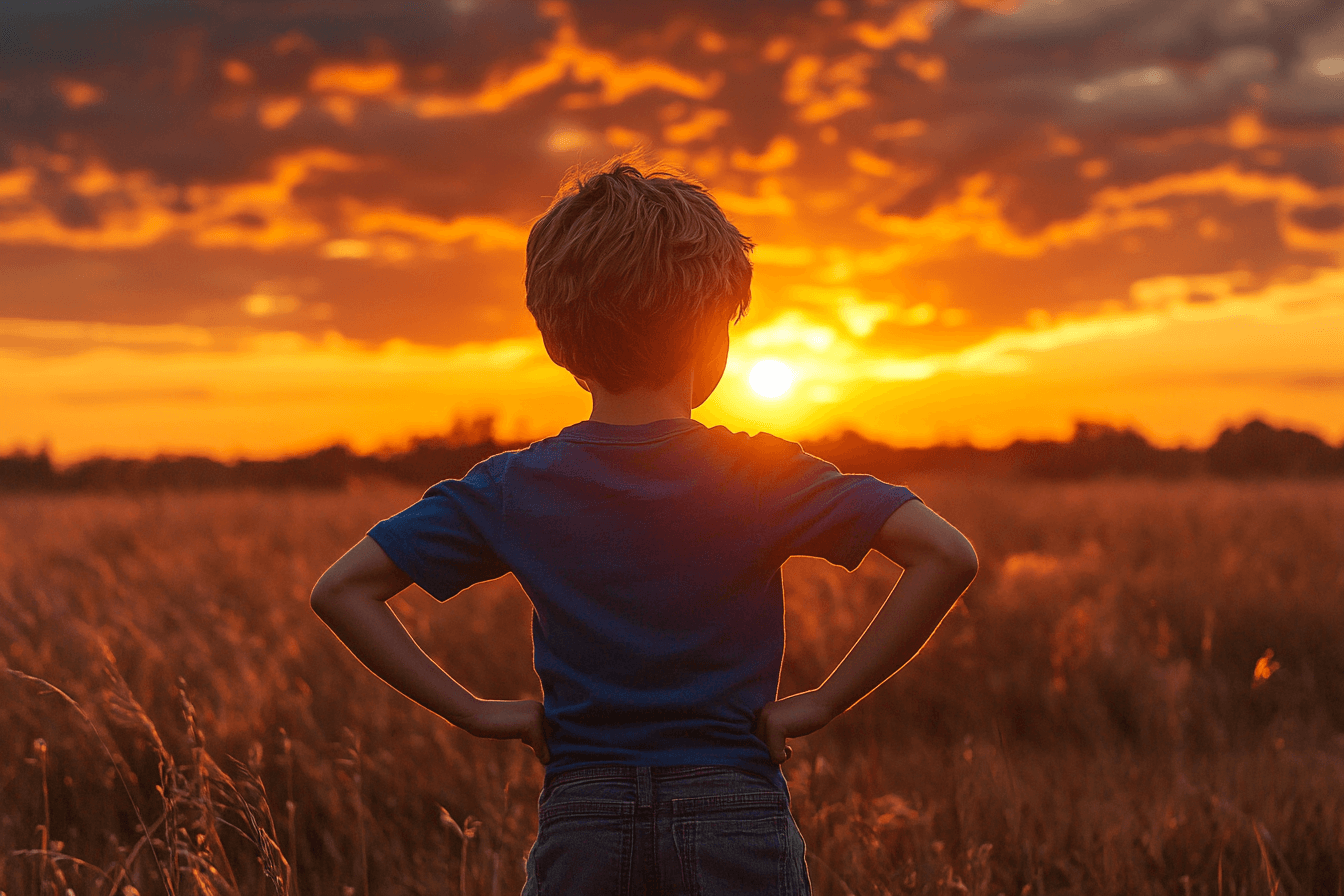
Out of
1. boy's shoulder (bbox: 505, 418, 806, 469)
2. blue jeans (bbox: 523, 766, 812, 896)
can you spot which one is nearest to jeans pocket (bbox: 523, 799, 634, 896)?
blue jeans (bbox: 523, 766, 812, 896)

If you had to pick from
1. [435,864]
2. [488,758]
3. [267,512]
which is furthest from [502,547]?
[267,512]

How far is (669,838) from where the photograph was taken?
50.8 inches

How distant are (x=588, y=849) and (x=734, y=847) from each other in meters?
0.22

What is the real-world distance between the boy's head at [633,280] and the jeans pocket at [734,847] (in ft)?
2.25

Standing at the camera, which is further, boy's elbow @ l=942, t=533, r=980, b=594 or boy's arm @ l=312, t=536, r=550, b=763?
boy's arm @ l=312, t=536, r=550, b=763

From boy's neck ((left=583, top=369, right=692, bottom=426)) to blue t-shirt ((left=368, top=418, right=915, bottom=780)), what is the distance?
56 mm

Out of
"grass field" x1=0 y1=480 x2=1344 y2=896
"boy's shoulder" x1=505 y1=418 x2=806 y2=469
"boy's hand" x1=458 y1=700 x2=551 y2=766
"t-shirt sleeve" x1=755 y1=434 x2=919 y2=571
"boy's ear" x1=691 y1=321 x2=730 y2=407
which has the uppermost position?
"boy's ear" x1=691 y1=321 x2=730 y2=407

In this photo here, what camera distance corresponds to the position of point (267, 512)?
10055 mm

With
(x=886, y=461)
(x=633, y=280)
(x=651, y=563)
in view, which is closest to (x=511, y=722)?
(x=651, y=563)

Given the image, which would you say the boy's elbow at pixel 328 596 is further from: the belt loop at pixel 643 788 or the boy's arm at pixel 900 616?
the boy's arm at pixel 900 616

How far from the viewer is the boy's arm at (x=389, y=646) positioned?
4.49ft

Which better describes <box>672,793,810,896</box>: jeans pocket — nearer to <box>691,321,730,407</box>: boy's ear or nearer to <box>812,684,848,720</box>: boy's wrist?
<box>812,684,848,720</box>: boy's wrist

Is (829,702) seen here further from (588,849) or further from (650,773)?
(588,849)

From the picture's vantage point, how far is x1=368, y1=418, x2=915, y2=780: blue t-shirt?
134cm
